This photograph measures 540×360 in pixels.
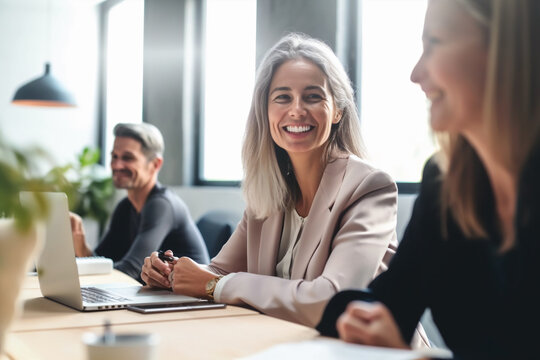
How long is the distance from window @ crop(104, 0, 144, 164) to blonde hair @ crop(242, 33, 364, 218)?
4.53m

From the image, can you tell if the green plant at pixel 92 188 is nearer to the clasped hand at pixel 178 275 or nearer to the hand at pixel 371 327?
the clasped hand at pixel 178 275

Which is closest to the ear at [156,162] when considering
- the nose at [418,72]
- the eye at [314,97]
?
the eye at [314,97]

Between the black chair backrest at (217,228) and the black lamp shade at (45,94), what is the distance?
2.59 meters

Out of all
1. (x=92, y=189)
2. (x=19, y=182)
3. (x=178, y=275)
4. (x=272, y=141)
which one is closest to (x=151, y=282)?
(x=178, y=275)

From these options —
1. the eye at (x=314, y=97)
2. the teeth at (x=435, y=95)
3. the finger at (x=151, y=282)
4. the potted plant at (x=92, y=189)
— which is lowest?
the potted plant at (x=92, y=189)

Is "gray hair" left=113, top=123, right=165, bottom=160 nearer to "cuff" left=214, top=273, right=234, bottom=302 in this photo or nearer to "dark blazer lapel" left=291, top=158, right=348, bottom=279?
"dark blazer lapel" left=291, top=158, right=348, bottom=279

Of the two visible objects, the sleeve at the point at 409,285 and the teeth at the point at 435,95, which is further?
the sleeve at the point at 409,285

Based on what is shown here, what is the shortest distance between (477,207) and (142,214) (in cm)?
230

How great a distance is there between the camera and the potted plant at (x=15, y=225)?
764 millimetres

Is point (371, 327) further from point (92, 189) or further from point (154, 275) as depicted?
point (92, 189)

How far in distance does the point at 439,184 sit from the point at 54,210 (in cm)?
90

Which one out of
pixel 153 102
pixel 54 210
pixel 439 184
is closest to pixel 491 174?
pixel 439 184

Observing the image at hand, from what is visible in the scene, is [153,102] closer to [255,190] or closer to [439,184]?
[255,190]

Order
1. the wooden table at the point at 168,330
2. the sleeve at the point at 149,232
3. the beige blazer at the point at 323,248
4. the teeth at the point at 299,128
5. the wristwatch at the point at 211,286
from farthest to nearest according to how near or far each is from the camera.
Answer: the sleeve at the point at 149,232, the teeth at the point at 299,128, the wristwatch at the point at 211,286, the beige blazer at the point at 323,248, the wooden table at the point at 168,330
